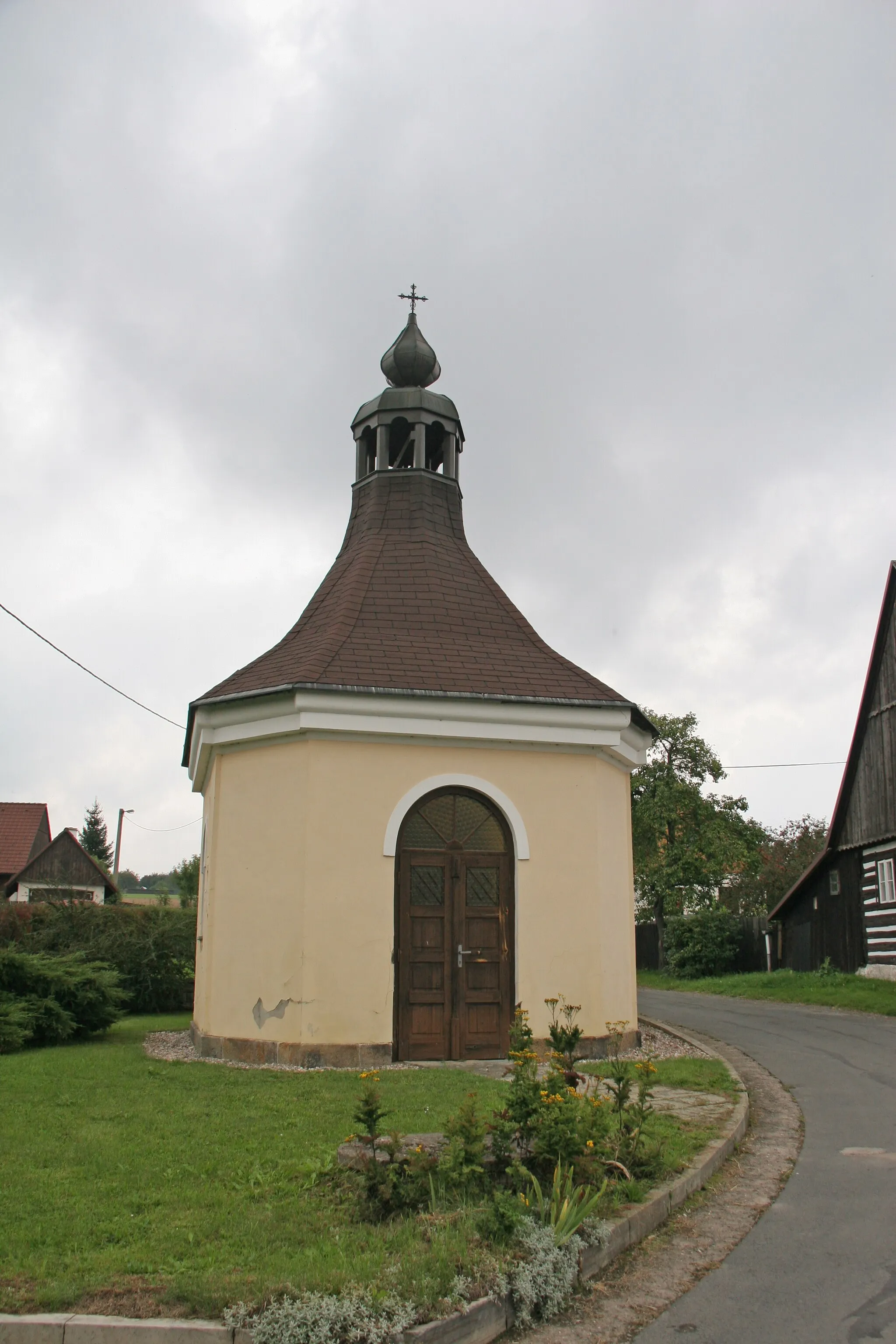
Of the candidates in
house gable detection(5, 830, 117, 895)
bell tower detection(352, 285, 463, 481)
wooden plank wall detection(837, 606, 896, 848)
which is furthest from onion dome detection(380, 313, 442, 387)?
house gable detection(5, 830, 117, 895)

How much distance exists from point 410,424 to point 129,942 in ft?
33.7

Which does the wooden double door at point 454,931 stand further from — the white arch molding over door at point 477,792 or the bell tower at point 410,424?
the bell tower at point 410,424

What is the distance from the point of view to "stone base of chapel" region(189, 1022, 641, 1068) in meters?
10.4

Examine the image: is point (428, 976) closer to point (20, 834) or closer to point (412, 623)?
point (412, 623)

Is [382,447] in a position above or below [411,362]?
below

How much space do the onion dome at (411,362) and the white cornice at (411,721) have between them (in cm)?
698

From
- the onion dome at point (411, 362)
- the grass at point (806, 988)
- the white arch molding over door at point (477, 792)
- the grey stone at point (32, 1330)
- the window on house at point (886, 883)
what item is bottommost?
the grass at point (806, 988)

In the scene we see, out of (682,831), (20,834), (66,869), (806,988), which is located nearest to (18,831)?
(20,834)

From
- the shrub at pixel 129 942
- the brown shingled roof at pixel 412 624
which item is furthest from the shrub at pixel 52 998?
the shrub at pixel 129 942

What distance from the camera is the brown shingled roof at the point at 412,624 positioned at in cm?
1148

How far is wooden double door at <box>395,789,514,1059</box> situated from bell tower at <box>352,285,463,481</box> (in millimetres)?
5877

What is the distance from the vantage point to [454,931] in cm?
1111

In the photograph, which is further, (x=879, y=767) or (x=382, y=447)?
(x=879, y=767)

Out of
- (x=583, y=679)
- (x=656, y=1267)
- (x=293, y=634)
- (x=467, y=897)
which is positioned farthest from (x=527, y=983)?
(x=656, y=1267)
